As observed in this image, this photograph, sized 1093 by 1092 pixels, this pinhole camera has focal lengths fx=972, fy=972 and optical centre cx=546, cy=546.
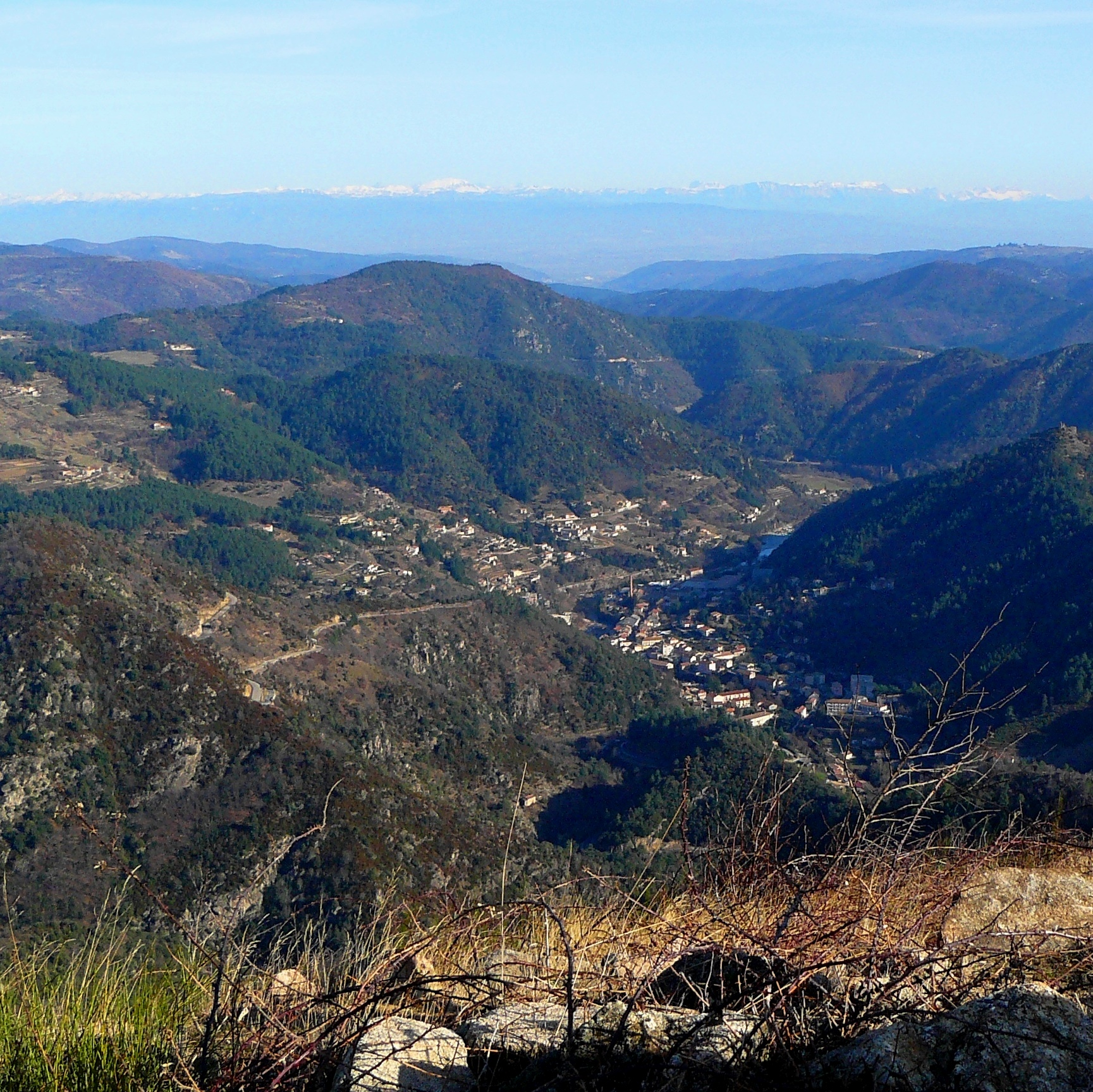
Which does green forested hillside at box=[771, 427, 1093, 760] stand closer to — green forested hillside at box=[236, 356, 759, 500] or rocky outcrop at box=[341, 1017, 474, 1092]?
green forested hillside at box=[236, 356, 759, 500]

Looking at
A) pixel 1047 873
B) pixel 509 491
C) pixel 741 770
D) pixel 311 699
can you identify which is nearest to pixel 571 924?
pixel 1047 873

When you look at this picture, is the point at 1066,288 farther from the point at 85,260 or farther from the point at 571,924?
the point at 571,924

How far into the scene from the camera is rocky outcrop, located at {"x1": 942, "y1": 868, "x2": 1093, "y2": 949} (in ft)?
11.9

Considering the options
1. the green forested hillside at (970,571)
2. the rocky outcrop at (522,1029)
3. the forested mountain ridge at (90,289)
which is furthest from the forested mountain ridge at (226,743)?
the forested mountain ridge at (90,289)

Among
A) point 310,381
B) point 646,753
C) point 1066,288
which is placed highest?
point 1066,288

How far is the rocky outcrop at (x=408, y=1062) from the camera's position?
239cm

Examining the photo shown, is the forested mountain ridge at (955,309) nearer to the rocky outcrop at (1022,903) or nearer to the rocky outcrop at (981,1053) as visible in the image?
the rocky outcrop at (1022,903)

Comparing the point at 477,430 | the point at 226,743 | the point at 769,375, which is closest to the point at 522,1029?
the point at 226,743

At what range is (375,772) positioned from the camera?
84.1ft

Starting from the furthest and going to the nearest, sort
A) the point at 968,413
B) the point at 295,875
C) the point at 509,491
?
the point at 968,413 < the point at 509,491 < the point at 295,875

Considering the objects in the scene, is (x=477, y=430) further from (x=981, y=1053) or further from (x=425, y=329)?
(x=981, y=1053)

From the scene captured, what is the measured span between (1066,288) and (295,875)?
198 m

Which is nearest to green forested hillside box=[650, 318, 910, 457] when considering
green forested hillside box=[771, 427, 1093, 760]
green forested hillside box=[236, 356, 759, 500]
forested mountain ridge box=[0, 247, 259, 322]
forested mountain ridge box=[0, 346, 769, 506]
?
forested mountain ridge box=[0, 346, 769, 506]

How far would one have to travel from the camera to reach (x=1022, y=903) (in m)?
3.80
